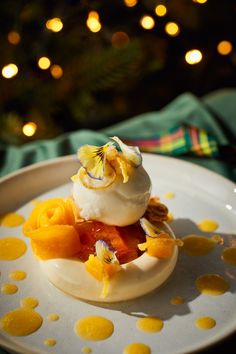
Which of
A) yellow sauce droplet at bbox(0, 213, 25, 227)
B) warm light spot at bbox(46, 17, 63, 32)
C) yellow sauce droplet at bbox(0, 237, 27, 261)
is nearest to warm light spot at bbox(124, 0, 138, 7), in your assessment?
warm light spot at bbox(46, 17, 63, 32)

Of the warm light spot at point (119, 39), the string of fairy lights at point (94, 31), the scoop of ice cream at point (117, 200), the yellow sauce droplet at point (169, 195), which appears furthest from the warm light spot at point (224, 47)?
the scoop of ice cream at point (117, 200)

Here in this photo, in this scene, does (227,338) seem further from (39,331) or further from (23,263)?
(23,263)

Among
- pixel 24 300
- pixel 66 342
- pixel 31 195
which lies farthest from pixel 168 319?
pixel 31 195

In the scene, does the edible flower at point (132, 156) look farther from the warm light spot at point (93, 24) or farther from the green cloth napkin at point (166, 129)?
the warm light spot at point (93, 24)

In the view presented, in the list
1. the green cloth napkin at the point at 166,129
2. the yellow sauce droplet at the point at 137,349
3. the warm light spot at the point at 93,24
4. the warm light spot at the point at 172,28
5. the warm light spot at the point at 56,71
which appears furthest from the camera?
the warm light spot at the point at 172,28

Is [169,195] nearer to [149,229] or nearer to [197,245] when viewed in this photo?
[197,245]

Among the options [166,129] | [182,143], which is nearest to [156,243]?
[182,143]
